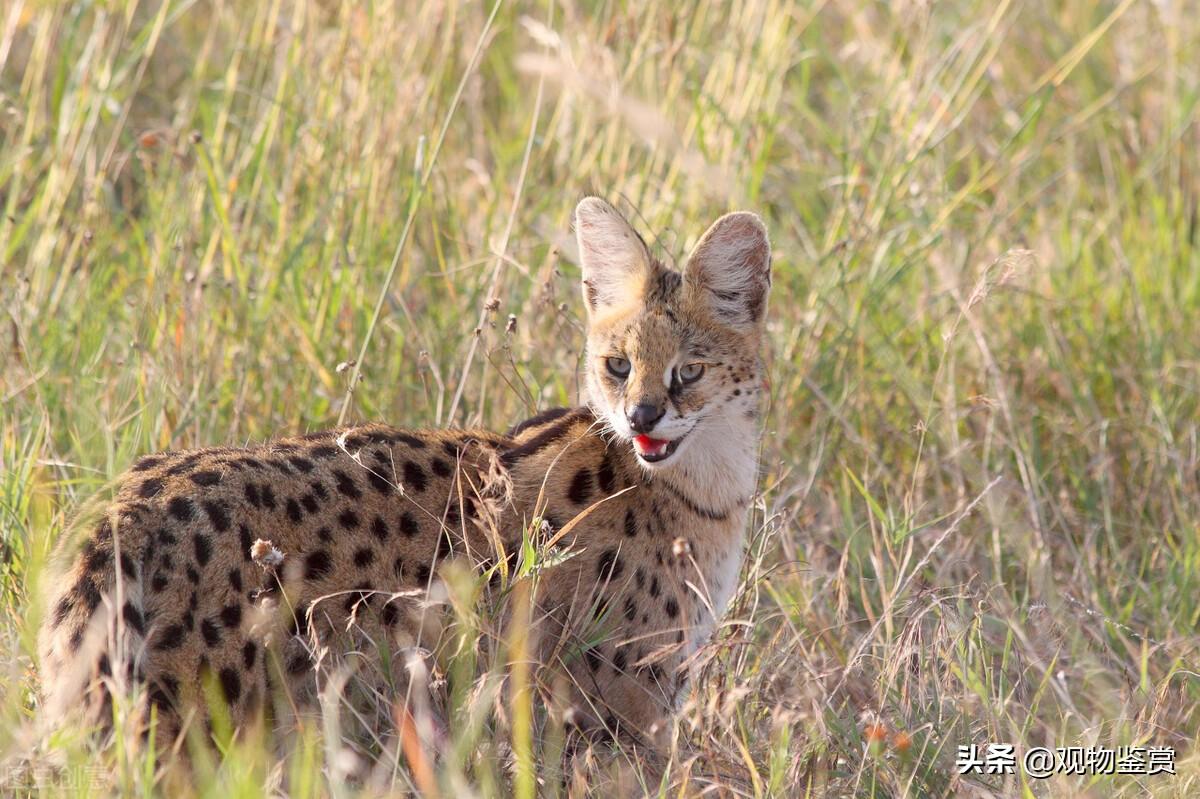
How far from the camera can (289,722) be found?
3.46m

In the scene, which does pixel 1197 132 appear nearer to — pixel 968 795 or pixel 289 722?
pixel 968 795

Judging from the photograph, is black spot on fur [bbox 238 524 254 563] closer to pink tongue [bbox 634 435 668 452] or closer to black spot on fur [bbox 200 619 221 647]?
black spot on fur [bbox 200 619 221 647]

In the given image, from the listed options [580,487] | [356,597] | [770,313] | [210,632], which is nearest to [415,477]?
[356,597]

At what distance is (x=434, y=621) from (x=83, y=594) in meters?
0.79

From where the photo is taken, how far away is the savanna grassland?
4.14 metres

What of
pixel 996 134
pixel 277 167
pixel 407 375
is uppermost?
pixel 996 134

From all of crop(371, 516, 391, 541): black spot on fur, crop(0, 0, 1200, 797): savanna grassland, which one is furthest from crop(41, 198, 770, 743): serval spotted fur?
crop(0, 0, 1200, 797): savanna grassland

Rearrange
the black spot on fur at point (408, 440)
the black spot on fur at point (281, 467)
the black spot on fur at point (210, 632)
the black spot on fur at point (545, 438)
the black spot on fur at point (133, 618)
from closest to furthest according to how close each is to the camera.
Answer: the black spot on fur at point (133, 618), the black spot on fur at point (210, 632), the black spot on fur at point (281, 467), the black spot on fur at point (408, 440), the black spot on fur at point (545, 438)

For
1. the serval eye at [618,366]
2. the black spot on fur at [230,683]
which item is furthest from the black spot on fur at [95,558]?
the serval eye at [618,366]

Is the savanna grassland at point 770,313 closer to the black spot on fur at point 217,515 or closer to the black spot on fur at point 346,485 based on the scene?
the black spot on fur at point 217,515

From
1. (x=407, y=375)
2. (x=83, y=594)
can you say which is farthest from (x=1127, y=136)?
(x=83, y=594)

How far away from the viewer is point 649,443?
3.96 metres

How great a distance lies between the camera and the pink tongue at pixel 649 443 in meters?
3.96

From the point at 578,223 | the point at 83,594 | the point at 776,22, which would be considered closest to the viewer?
the point at 83,594
